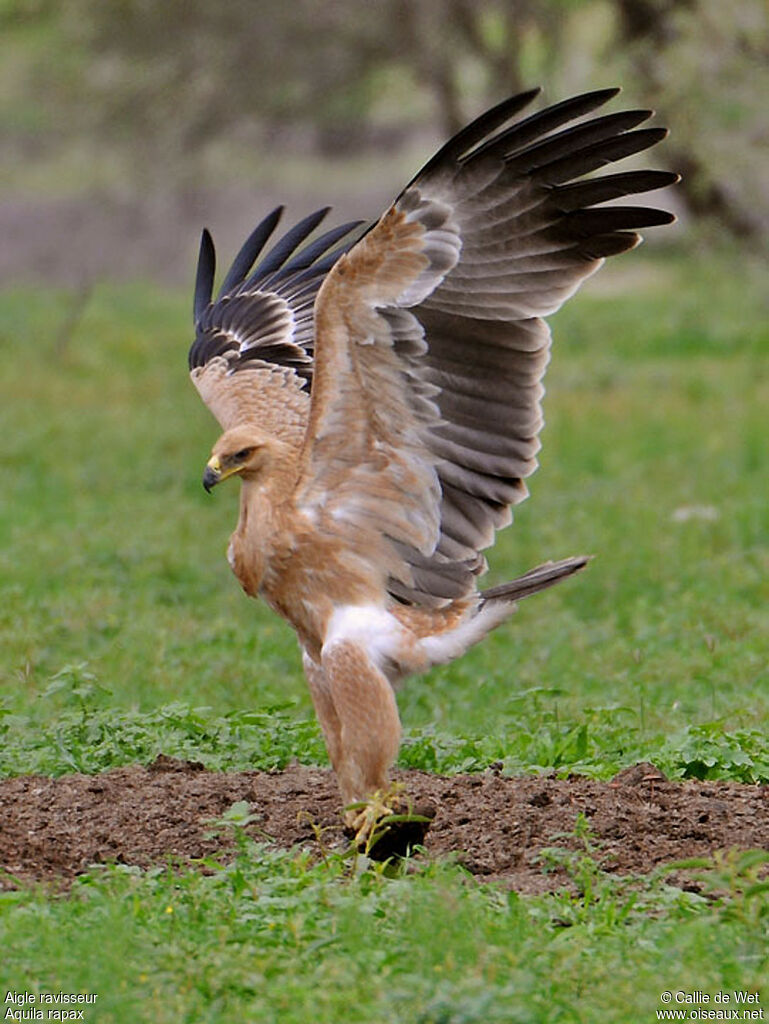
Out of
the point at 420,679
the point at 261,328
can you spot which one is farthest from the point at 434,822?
the point at 261,328

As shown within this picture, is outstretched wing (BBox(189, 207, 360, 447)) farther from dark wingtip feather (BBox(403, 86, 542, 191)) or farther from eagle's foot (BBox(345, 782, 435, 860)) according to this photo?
eagle's foot (BBox(345, 782, 435, 860))

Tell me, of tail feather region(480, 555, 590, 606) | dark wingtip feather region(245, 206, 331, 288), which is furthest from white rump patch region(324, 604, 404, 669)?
dark wingtip feather region(245, 206, 331, 288)

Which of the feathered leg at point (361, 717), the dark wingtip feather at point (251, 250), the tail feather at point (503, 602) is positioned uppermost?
the dark wingtip feather at point (251, 250)

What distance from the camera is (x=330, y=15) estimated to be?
17.6 m

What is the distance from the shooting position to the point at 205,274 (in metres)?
7.19

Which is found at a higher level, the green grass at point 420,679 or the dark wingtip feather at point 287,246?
the dark wingtip feather at point 287,246

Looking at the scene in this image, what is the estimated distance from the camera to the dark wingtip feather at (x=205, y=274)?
23.3 feet

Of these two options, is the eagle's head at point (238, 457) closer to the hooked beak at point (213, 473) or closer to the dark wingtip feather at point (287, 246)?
the hooked beak at point (213, 473)

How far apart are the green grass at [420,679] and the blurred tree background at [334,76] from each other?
203cm

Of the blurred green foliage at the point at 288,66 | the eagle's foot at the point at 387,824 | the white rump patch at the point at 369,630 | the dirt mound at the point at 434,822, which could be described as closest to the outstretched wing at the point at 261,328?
the white rump patch at the point at 369,630

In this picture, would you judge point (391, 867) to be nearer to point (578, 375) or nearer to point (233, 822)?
point (233, 822)

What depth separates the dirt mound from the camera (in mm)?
5055

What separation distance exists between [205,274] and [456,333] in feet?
6.76

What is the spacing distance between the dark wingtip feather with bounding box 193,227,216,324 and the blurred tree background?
784 centimetres
